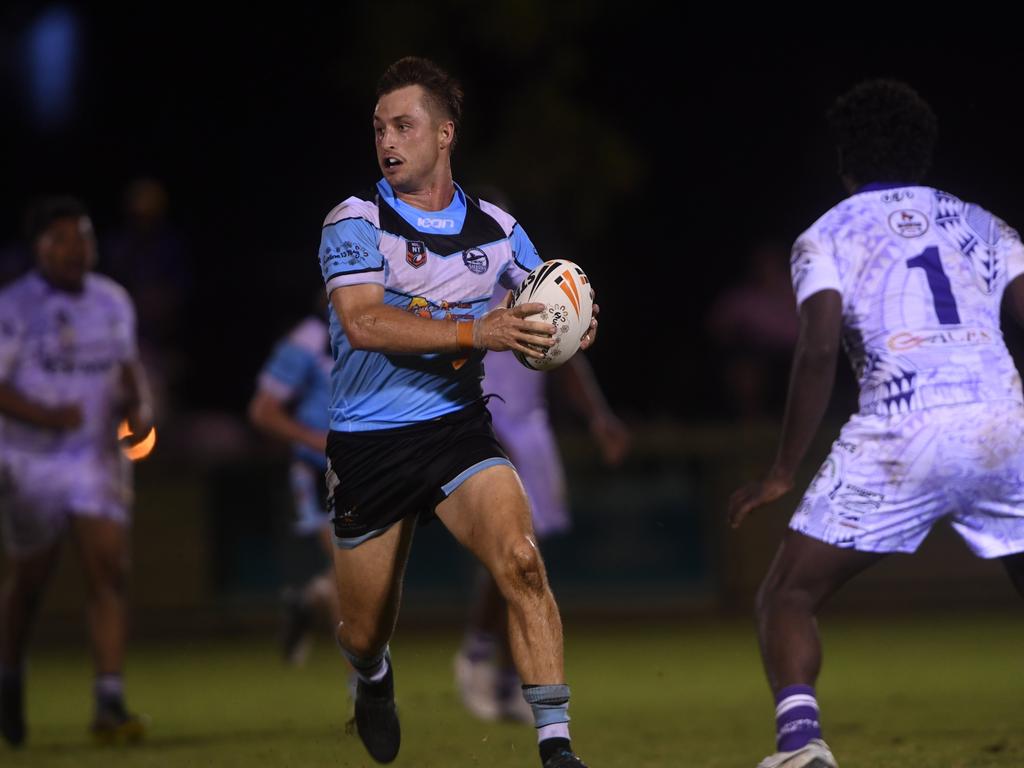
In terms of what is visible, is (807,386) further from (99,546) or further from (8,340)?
(8,340)

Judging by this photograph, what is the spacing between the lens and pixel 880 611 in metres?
15.9

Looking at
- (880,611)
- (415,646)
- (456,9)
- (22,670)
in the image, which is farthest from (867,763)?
(456,9)

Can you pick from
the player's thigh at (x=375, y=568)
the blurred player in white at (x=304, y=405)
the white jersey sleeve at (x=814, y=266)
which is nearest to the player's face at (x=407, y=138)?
the player's thigh at (x=375, y=568)

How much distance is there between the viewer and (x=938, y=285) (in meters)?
6.27

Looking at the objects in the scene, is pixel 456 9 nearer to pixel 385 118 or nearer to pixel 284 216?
pixel 284 216

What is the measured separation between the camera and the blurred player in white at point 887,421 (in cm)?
616

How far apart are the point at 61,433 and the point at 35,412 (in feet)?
0.92

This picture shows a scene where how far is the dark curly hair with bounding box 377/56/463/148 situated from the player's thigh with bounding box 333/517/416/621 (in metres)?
1.58

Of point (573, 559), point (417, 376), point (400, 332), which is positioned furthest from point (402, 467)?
point (573, 559)

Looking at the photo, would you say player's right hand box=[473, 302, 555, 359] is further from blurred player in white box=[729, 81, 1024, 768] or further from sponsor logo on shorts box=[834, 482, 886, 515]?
sponsor logo on shorts box=[834, 482, 886, 515]

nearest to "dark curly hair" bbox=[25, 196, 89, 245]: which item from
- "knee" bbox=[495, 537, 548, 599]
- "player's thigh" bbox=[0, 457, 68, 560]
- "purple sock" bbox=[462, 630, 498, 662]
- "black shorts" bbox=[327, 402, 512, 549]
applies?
"player's thigh" bbox=[0, 457, 68, 560]

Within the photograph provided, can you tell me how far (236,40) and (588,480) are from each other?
636 centimetres

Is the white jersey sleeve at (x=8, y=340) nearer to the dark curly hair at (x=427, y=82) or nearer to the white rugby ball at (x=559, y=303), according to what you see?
the dark curly hair at (x=427, y=82)

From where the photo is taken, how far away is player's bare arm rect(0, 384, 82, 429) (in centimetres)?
948
